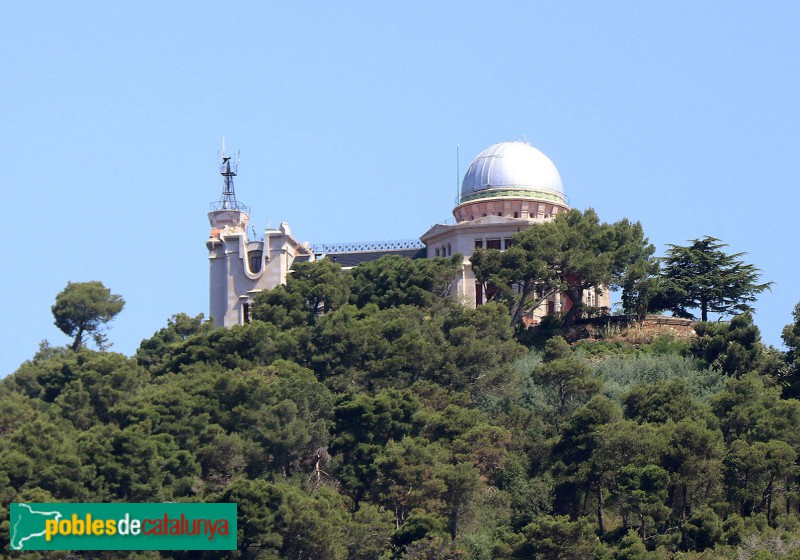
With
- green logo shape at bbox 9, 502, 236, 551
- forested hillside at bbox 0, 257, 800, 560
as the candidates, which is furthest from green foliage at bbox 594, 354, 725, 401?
green logo shape at bbox 9, 502, 236, 551

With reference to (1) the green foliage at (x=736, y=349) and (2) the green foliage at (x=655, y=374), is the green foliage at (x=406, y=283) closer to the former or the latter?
(2) the green foliage at (x=655, y=374)

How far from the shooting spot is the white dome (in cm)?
9662

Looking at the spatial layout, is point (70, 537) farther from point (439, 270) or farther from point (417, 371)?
point (439, 270)

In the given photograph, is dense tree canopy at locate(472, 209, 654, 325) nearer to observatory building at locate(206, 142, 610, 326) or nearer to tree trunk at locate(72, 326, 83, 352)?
observatory building at locate(206, 142, 610, 326)

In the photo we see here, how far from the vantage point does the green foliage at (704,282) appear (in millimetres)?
88000

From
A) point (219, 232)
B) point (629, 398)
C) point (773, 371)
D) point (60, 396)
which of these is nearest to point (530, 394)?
point (629, 398)

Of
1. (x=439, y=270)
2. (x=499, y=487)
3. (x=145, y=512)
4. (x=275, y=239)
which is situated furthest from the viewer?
(x=275, y=239)

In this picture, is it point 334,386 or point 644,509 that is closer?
point 644,509

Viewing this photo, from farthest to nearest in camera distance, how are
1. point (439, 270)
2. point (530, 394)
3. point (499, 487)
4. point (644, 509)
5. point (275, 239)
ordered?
1. point (275, 239)
2. point (439, 270)
3. point (530, 394)
4. point (499, 487)
5. point (644, 509)

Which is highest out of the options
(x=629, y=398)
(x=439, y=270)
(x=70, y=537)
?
(x=439, y=270)

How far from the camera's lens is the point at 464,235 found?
311 feet

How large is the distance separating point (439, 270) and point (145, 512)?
30.6 meters

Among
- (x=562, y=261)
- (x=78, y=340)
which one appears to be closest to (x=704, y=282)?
(x=562, y=261)

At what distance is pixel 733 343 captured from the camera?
8056 centimetres
